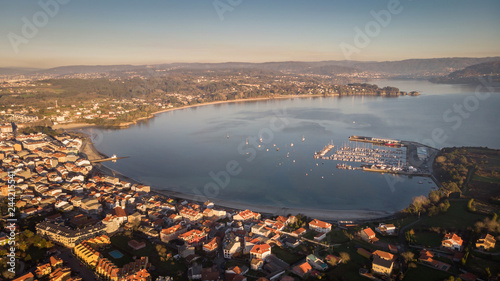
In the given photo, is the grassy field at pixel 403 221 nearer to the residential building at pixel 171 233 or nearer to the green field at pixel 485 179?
the green field at pixel 485 179

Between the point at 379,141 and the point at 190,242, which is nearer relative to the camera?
the point at 190,242

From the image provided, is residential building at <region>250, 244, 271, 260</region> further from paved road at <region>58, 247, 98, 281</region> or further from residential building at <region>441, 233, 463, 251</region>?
residential building at <region>441, 233, 463, 251</region>

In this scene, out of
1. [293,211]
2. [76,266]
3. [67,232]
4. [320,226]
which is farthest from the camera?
[293,211]

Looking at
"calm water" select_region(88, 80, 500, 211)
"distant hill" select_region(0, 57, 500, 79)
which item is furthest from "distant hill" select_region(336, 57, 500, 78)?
"calm water" select_region(88, 80, 500, 211)

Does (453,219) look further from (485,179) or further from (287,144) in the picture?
(287,144)

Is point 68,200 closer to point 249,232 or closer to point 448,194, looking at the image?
point 249,232

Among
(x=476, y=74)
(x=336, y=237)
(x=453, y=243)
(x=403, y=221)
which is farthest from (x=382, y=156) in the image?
(x=476, y=74)

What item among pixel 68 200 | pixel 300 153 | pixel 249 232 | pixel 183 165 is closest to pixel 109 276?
pixel 249 232
